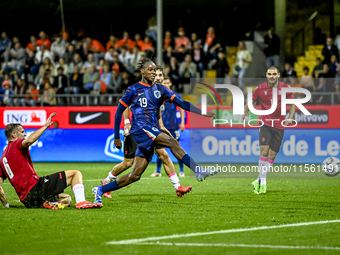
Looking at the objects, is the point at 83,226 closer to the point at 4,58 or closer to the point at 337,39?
the point at 337,39

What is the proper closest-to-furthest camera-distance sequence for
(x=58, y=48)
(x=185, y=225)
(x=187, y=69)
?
(x=185, y=225) < (x=187, y=69) < (x=58, y=48)

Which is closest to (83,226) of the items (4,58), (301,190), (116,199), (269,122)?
(116,199)

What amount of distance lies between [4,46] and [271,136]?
49.9 feet

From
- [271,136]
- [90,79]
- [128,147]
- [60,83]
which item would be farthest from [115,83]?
[271,136]

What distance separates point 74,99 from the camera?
1716cm

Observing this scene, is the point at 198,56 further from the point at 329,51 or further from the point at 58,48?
the point at 58,48

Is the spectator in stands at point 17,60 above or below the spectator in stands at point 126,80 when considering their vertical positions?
above

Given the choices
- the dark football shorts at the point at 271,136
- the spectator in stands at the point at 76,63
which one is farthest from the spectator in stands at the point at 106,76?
the dark football shorts at the point at 271,136

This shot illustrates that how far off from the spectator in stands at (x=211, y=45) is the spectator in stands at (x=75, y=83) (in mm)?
4628

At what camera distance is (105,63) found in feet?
64.0

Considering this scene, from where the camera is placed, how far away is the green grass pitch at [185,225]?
4.78 meters

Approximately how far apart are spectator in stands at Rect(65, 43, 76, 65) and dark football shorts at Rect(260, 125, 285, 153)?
12.1 metres

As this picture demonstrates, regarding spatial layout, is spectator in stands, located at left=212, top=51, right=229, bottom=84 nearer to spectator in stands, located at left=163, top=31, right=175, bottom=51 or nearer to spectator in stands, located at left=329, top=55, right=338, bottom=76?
spectator in stands, located at left=163, top=31, right=175, bottom=51

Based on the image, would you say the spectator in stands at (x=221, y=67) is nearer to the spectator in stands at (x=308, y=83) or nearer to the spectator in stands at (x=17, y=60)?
the spectator in stands at (x=308, y=83)
